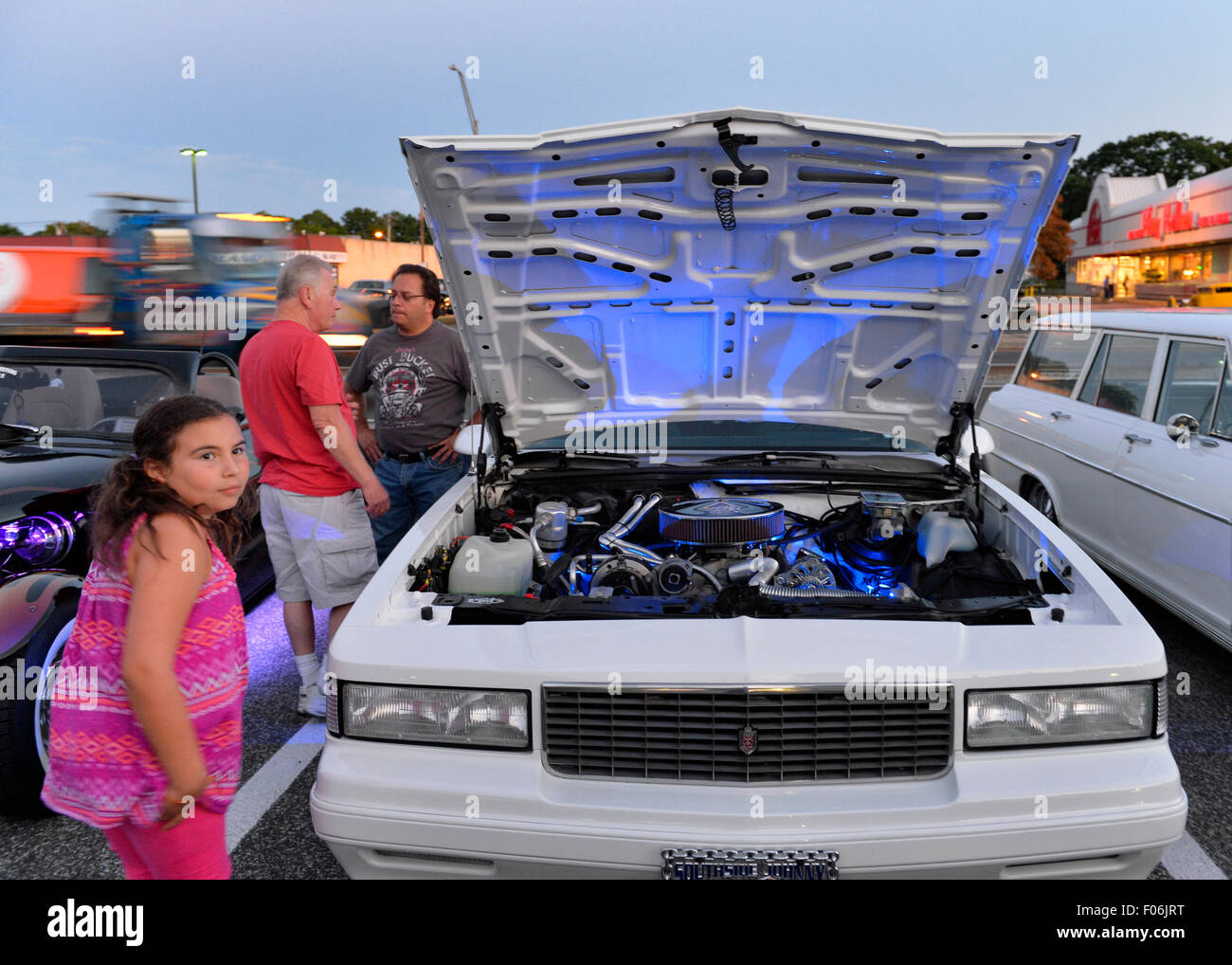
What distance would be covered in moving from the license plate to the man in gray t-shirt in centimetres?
253

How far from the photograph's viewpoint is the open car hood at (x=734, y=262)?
2.67 meters

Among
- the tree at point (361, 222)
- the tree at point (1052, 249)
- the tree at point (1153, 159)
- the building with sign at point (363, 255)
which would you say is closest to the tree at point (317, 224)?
the tree at point (361, 222)

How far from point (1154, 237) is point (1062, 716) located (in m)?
48.2

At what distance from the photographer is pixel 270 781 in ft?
10.8

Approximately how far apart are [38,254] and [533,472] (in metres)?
8.42

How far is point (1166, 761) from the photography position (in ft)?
6.98

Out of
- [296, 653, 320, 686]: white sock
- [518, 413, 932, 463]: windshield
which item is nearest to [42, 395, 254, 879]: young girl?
[296, 653, 320, 686]: white sock

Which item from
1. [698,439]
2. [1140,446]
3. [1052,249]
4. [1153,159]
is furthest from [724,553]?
[1153,159]

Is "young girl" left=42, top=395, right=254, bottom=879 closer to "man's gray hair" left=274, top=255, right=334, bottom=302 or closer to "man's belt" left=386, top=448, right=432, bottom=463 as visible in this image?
"man's gray hair" left=274, top=255, right=334, bottom=302

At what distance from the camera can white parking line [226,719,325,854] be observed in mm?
3014

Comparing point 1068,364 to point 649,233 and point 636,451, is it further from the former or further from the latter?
point 649,233

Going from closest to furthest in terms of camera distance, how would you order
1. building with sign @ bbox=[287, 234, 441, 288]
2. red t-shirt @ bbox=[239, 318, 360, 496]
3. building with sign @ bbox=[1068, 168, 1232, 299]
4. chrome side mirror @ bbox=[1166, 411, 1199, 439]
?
red t-shirt @ bbox=[239, 318, 360, 496]
chrome side mirror @ bbox=[1166, 411, 1199, 439]
building with sign @ bbox=[1068, 168, 1232, 299]
building with sign @ bbox=[287, 234, 441, 288]

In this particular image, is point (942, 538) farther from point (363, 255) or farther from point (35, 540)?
point (363, 255)
